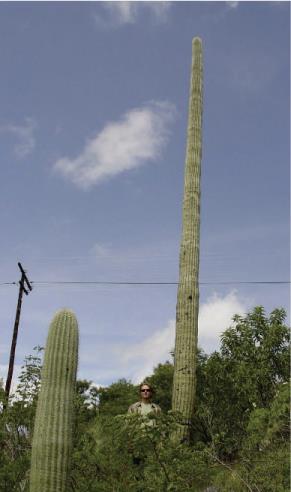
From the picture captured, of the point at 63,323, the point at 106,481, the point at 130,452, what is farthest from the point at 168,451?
the point at 63,323

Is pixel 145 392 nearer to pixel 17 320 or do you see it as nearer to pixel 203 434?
pixel 203 434

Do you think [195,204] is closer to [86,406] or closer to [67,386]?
[86,406]

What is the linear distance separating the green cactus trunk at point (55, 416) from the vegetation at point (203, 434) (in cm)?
34

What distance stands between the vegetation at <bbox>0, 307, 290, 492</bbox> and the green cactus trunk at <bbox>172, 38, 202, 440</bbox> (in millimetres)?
562

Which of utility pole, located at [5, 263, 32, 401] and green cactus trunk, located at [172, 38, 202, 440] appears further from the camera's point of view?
utility pole, located at [5, 263, 32, 401]

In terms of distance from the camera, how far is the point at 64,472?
6043 millimetres

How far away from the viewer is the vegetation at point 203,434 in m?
5.75

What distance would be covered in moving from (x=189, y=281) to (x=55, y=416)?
5.12m

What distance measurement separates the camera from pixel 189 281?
10828 mm

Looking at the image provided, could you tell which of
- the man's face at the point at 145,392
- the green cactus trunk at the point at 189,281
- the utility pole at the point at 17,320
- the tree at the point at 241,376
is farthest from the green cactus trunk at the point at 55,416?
the utility pole at the point at 17,320

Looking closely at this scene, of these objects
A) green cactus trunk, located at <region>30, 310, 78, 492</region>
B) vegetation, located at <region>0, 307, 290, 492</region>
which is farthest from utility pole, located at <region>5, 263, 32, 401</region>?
green cactus trunk, located at <region>30, 310, 78, 492</region>

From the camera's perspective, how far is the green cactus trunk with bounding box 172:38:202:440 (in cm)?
1002

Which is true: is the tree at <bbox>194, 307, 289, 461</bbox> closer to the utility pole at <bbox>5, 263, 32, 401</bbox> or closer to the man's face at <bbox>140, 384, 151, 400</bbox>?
the man's face at <bbox>140, 384, 151, 400</bbox>

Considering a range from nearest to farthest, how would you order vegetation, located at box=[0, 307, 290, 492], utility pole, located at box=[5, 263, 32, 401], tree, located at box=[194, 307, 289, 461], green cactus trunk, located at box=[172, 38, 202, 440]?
vegetation, located at box=[0, 307, 290, 492] → green cactus trunk, located at box=[172, 38, 202, 440] → tree, located at box=[194, 307, 289, 461] → utility pole, located at box=[5, 263, 32, 401]
